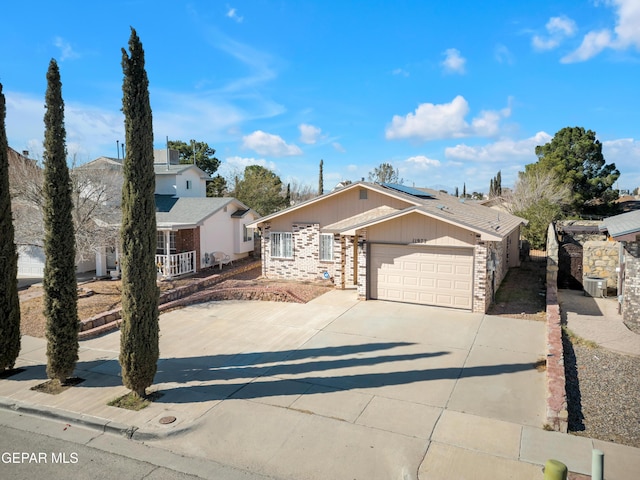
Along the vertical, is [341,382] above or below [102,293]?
below

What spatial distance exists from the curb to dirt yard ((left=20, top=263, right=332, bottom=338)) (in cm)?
463

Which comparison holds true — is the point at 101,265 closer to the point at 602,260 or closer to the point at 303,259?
the point at 303,259

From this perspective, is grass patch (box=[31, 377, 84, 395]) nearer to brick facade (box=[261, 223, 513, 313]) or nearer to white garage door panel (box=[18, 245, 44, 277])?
brick facade (box=[261, 223, 513, 313])

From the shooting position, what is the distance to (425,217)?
585 inches

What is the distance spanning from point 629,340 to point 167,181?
22.4 meters

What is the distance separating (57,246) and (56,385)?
279 centimetres

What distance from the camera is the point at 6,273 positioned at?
9.33 m

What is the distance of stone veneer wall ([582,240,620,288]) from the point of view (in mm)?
17234

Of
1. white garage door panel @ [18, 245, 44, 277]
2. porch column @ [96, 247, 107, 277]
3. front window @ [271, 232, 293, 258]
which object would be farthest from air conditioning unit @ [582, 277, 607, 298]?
white garage door panel @ [18, 245, 44, 277]

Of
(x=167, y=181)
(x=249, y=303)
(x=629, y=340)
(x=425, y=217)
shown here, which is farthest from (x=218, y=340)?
(x=167, y=181)

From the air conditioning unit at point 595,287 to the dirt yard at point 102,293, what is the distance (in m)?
9.77

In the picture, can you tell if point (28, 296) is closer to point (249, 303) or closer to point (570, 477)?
point (249, 303)

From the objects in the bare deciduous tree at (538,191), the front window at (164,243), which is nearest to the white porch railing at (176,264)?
the front window at (164,243)

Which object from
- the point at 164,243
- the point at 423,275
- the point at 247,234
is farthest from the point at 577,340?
the point at 247,234
